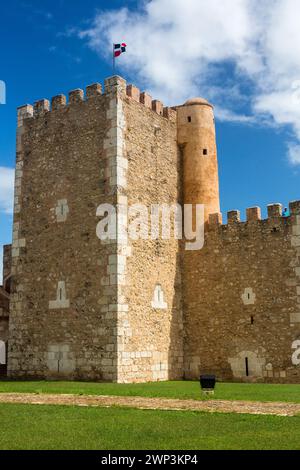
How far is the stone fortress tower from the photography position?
684 inches

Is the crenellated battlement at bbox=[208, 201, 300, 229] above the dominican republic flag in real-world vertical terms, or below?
below

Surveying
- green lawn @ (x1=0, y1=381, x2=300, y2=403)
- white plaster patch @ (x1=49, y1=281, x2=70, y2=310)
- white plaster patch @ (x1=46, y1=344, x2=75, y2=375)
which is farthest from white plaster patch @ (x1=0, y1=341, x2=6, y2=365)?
green lawn @ (x1=0, y1=381, x2=300, y2=403)

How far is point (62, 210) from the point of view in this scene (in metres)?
18.7

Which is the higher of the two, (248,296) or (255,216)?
(255,216)

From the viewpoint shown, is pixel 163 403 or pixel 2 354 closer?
pixel 163 403

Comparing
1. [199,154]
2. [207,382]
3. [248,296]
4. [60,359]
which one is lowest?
[207,382]

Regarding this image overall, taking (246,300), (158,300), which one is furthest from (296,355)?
(158,300)

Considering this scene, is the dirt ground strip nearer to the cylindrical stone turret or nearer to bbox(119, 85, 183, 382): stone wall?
bbox(119, 85, 183, 382): stone wall

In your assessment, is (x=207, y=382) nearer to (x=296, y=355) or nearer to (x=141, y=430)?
(x=141, y=430)

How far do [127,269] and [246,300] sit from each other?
4.27 m

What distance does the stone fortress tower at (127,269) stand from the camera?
1738cm

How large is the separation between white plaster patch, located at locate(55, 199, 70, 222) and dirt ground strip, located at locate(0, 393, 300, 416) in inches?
272
